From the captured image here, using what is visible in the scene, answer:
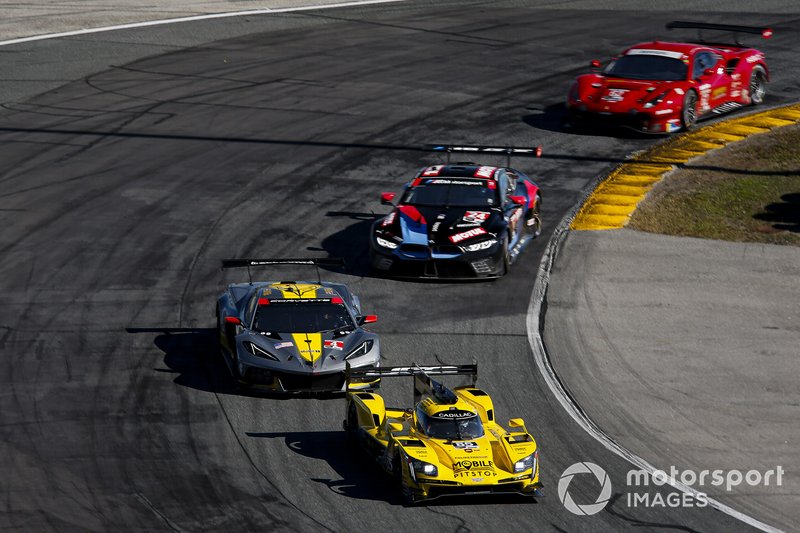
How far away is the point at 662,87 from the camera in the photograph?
102 ft

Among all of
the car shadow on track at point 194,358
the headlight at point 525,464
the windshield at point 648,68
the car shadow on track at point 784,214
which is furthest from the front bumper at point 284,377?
the windshield at point 648,68

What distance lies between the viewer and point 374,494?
1623 centimetres

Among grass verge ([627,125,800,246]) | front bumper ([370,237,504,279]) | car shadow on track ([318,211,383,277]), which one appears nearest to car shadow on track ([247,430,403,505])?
front bumper ([370,237,504,279])

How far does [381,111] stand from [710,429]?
1678 centimetres

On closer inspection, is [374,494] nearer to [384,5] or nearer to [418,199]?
[418,199]

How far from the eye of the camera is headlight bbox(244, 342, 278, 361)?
19.0 metres

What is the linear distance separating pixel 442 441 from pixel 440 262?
7852 mm

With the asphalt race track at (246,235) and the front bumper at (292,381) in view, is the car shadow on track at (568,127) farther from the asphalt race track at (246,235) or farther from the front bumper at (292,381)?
the front bumper at (292,381)

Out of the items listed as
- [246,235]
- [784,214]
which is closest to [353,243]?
[246,235]

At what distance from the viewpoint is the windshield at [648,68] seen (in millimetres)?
31453

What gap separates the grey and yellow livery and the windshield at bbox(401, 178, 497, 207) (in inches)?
180

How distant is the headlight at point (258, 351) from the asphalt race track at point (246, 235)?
659mm

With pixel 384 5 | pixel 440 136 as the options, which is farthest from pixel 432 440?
pixel 384 5

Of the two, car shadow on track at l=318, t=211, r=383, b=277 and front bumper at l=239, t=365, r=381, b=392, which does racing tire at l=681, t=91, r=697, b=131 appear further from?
front bumper at l=239, t=365, r=381, b=392
